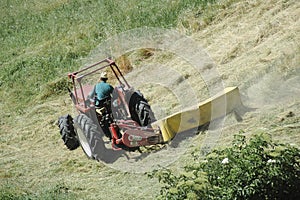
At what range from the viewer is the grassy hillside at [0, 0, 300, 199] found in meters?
9.97

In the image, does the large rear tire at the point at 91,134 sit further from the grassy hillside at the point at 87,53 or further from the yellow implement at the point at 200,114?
the yellow implement at the point at 200,114

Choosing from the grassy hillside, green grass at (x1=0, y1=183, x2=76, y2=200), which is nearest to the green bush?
the grassy hillside

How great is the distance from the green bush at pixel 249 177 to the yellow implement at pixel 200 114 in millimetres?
3227

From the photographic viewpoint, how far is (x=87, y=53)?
16.6 meters

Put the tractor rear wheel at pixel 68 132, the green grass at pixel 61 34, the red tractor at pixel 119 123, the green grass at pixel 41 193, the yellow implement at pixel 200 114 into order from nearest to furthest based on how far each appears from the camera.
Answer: the green grass at pixel 41 193 → the red tractor at pixel 119 123 → the yellow implement at pixel 200 114 → the tractor rear wheel at pixel 68 132 → the green grass at pixel 61 34

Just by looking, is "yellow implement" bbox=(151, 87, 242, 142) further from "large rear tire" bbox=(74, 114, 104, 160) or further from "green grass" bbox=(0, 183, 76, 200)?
"green grass" bbox=(0, 183, 76, 200)

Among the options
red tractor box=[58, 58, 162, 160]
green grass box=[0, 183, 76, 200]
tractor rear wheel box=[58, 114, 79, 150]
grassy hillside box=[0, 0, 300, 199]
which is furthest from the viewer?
tractor rear wheel box=[58, 114, 79, 150]

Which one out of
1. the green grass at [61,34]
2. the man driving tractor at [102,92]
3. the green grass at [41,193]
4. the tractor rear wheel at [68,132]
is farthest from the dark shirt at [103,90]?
the green grass at [61,34]

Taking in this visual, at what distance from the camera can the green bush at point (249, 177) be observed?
260 inches

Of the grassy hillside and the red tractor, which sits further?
the red tractor

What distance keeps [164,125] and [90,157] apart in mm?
1572

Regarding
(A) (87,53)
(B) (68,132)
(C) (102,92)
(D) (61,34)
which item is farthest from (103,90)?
(D) (61,34)

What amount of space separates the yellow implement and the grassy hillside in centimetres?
27

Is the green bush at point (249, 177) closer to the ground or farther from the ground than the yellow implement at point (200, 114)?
closer to the ground
